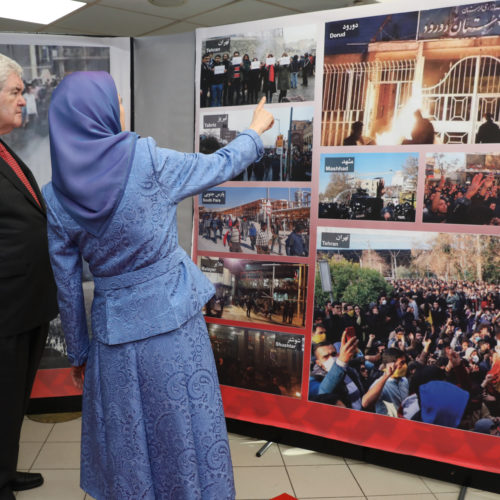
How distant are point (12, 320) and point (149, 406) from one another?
2.58 feet

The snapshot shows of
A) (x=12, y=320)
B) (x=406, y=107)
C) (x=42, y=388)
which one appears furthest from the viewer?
(x=42, y=388)

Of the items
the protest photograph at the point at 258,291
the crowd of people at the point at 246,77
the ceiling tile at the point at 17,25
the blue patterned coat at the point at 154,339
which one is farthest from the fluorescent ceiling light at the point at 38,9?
the blue patterned coat at the point at 154,339

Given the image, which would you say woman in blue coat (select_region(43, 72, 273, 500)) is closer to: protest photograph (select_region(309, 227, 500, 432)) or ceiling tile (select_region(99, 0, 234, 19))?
protest photograph (select_region(309, 227, 500, 432))

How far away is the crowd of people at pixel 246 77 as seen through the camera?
2.14 m

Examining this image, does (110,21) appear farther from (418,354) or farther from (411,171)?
(418,354)

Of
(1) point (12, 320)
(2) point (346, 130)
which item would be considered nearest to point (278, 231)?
(2) point (346, 130)

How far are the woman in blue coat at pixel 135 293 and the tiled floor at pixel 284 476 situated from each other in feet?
2.38

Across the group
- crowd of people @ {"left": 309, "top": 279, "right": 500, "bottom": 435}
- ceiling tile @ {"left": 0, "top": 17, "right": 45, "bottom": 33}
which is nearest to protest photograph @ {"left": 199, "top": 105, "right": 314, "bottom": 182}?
crowd of people @ {"left": 309, "top": 279, "right": 500, "bottom": 435}

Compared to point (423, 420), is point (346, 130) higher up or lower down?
higher up

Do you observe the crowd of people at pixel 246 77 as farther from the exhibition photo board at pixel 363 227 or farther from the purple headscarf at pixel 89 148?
the purple headscarf at pixel 89 148

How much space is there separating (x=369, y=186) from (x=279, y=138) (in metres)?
0.48

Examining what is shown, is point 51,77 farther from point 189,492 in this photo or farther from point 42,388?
point 189,492

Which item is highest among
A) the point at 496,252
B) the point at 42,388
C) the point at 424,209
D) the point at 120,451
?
the point at 424,209

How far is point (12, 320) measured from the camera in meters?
1.83
